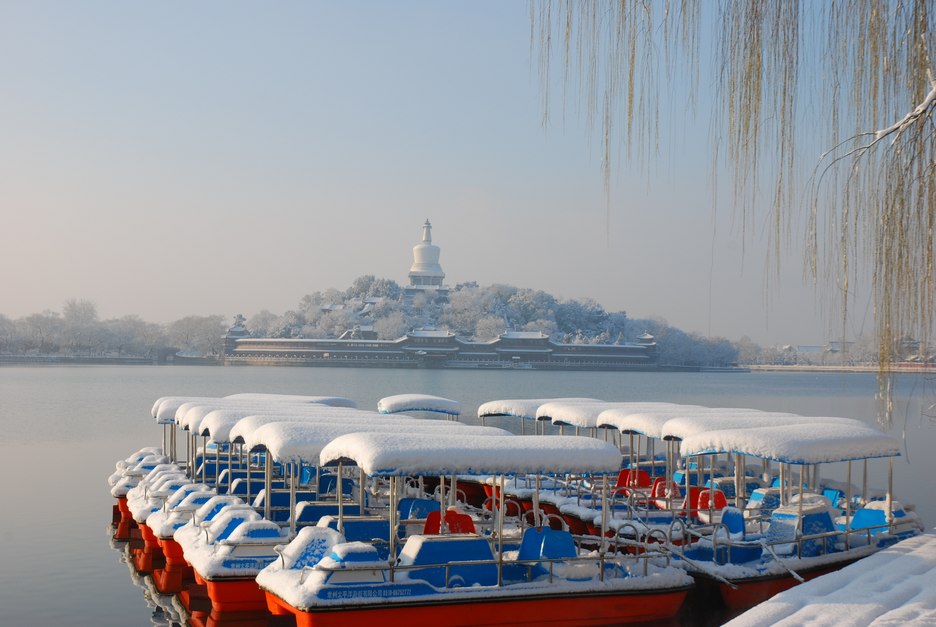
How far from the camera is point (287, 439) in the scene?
12844 millimetres

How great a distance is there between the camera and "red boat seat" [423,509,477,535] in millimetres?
12641

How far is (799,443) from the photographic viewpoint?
13.1 meters

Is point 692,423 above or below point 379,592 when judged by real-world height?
above

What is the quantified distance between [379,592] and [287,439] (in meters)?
3.15

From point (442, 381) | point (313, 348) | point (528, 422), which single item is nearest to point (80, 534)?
point (528, 422)

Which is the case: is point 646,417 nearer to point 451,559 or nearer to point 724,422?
point 724,422

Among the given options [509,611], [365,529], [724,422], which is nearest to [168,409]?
[365,529]

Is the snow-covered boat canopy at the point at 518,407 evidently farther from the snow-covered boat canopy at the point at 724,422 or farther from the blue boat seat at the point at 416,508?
the blue boat seat at the point at 416,508

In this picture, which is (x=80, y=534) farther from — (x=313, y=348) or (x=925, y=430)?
(x=313, y=348)

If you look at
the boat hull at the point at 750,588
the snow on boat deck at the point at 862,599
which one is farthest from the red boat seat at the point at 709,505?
the snow on boat deck at the point at 862,599

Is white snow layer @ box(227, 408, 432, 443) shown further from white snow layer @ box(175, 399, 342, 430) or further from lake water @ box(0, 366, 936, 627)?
lake water @ box(0, 366, 936, 627)

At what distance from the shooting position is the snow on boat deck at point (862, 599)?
6.57 meters

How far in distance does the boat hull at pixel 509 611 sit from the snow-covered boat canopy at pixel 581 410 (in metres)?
7.25

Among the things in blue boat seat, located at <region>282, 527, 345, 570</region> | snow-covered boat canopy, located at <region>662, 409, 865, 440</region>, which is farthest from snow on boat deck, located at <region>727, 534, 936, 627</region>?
snow-covered boat canopy, located at <region>662, 409, 865, 440</region>
